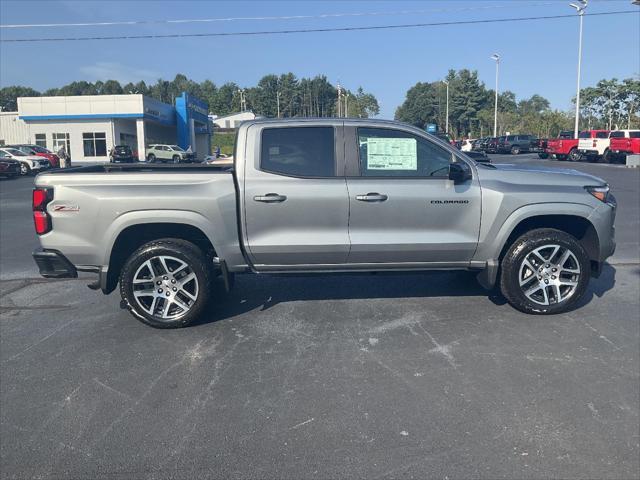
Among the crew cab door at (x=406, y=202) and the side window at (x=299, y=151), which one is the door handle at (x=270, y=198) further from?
the crew cab door at (x=406, y=202)

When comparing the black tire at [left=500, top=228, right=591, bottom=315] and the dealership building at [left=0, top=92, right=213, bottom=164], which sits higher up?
the dealership building at [left=0, top=92, right=213, bottom=164]

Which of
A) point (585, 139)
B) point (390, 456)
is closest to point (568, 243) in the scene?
point (390, 456)

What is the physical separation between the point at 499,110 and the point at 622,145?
6706 centimetres

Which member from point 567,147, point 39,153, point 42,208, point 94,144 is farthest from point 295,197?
point 94,144

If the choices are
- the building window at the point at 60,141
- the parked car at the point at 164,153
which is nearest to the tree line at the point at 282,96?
the parked car at the point at 164,153

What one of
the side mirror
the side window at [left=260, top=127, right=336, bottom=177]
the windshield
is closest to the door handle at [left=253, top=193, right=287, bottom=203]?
the side window at [left=260, top=127, right=336, bottom=177]

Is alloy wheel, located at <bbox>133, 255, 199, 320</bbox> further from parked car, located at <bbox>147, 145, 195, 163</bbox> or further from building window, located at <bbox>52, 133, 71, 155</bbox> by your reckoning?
building window, located at <bbox>52, 133, 71, 155</bbox>

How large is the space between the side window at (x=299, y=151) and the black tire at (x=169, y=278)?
1.05 meters

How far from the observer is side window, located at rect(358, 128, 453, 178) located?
547cm

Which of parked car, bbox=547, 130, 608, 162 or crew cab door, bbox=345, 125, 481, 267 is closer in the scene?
crew cab door, bbox=345, 125, 481, 267

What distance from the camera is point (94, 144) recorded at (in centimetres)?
5353

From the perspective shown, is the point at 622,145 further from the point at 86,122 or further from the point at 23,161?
the point at 86,122

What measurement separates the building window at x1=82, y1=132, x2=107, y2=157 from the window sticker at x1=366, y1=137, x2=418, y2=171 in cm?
5239

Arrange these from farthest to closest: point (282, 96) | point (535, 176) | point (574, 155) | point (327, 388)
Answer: point (282, 96) → point (574, 155) → point (535, 176) → point (327, 388)
